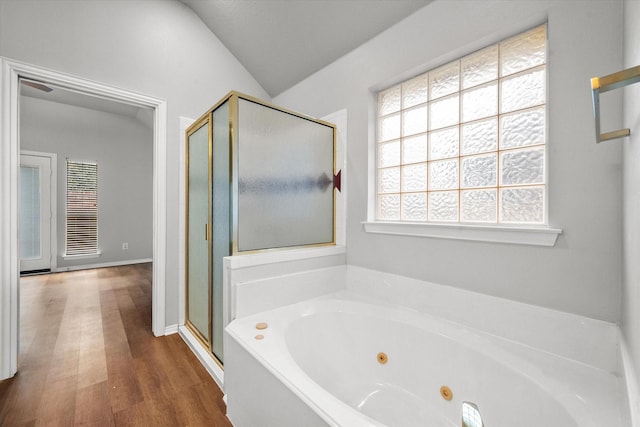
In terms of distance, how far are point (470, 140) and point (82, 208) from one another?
5.96 m

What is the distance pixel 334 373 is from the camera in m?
1.48

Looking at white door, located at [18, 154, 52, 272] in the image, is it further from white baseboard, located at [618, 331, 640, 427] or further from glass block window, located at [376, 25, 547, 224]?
white baseboard, located at [618, 331, 640, 427]

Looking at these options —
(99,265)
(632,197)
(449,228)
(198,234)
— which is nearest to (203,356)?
(198,234)

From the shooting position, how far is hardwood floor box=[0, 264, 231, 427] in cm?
141

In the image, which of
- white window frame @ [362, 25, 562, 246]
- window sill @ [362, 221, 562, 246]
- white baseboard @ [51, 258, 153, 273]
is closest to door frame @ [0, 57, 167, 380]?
white window frame @ [362, 25, 562, 246]

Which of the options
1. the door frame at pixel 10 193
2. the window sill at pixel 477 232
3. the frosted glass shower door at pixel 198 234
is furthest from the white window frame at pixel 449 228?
the door frame at pixel 10 193

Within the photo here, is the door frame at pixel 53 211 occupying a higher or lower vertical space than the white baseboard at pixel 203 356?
higher

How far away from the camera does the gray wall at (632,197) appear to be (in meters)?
0.74

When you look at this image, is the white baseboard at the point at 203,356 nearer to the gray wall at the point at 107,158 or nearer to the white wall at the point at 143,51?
the white wall at the point at 143,51

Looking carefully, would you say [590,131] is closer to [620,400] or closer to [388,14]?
[620,400]

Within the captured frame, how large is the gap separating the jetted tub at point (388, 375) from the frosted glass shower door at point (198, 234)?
0.65 metres

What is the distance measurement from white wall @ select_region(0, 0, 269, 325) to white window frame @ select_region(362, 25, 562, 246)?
1.53 m

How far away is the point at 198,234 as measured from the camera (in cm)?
212

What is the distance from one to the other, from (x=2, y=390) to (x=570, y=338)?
9.65 ft
